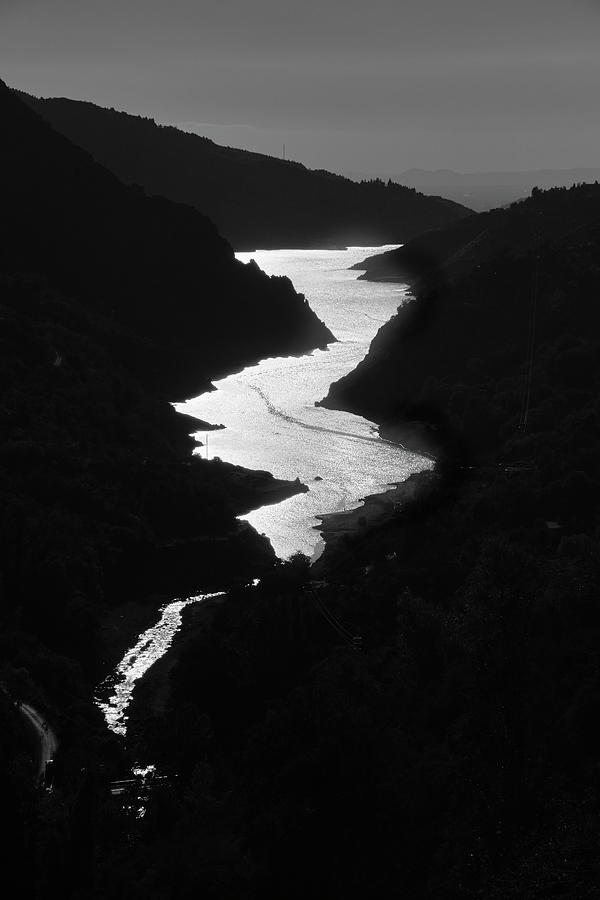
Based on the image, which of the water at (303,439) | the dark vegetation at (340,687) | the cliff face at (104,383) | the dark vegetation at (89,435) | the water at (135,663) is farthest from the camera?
the water at (303,439)

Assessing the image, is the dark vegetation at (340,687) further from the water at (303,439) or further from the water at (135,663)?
the water at (303,439)

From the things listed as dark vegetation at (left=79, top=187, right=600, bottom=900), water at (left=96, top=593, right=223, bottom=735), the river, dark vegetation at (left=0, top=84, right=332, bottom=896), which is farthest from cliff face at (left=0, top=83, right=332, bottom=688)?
dark vegetation at (left=79, top=187, right=600, bottom=900)

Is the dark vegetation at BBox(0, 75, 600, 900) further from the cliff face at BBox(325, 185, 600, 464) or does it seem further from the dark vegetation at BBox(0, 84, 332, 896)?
the cliff face at BBox(325, 185, 600, 464)

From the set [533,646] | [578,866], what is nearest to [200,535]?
[533,646]

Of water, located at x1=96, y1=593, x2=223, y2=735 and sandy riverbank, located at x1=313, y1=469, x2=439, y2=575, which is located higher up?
sandy riverbank, located at x1=313, y1=469, x2=439, y2=575

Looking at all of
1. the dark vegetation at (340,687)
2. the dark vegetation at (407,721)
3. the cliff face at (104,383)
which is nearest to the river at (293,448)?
the cliff face at (104,383)

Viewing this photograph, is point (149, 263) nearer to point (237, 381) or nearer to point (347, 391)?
point (237, 381)
